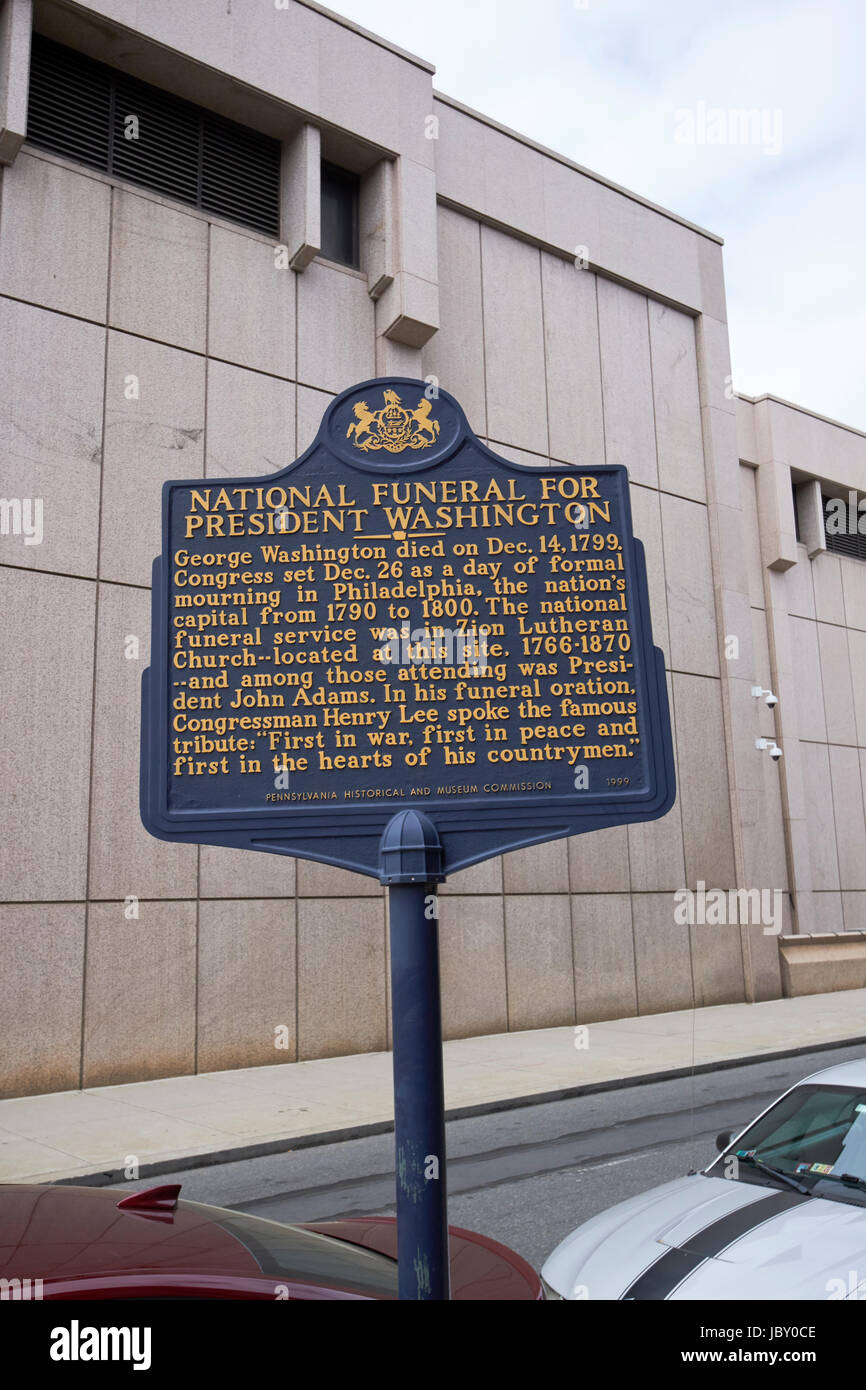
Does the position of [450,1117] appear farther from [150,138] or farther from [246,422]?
[150,138]

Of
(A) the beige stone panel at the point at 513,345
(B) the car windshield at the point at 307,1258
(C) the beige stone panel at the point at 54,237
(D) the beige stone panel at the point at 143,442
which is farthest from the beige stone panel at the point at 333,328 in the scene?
(B) the car windshield at the point at 307,1258

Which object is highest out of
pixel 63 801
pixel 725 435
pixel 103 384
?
pixel 725 435

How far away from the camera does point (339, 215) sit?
1683 centimetres

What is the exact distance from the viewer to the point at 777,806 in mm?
23750

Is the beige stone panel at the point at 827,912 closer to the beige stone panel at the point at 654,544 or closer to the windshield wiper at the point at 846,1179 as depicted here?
the beige stone panel at the point at 654,544

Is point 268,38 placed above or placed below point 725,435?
above

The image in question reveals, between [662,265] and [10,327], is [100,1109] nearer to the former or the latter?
[10,327]

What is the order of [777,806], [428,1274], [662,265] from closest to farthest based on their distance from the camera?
[428,1274] → [662,265] → [777,806]

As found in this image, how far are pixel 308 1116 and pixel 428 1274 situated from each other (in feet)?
24.5

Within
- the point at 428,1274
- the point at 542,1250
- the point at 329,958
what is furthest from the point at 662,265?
the point at 428,1274

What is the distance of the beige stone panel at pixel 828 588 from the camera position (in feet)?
86.2

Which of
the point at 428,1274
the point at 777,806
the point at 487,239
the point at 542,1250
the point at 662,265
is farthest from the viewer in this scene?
the point at 777,806

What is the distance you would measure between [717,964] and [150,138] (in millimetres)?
15529
